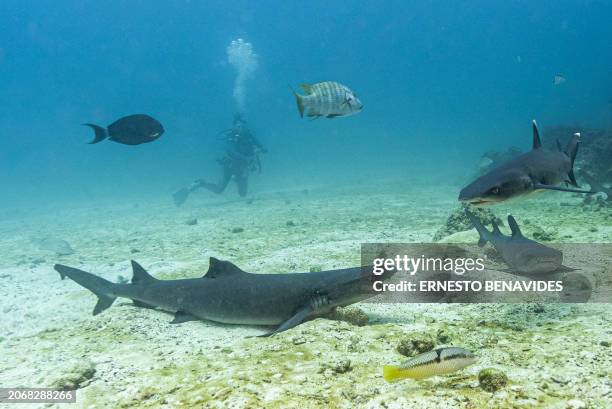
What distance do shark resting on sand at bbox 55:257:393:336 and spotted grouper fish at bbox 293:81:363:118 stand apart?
291cm

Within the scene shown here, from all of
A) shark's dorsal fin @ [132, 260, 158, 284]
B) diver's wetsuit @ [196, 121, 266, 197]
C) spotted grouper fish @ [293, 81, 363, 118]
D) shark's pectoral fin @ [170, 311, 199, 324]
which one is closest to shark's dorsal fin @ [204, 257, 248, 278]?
shark's pectoral fin @ [170, 311, 199, 324]

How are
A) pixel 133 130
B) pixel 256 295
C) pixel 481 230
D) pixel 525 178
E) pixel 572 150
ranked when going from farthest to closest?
pixel 133 130
pixel 481 230
pixel 256 295
pixel 572 150
pixel 525 178

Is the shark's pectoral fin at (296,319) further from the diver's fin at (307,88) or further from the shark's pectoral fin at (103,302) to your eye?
the diver's fin at (307,88)

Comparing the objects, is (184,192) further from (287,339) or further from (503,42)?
(503,42)

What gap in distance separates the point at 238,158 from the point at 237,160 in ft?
0.51

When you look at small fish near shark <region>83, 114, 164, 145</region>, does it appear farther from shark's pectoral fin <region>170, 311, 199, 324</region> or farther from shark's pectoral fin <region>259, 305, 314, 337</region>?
shark's pectoral fin <region>259, 305, 314, 337</region>

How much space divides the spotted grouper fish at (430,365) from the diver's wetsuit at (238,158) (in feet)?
72.7

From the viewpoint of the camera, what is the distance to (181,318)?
4.78 m

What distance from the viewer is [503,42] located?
200m

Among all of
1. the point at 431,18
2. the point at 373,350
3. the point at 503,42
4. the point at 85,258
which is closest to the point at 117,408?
the point at 373,350

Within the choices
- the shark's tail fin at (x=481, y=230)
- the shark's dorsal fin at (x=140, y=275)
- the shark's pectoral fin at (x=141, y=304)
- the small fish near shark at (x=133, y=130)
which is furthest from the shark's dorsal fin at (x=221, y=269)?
the shark's tail fin at (x=481, y=230)

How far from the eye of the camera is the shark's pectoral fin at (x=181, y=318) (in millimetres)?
4727

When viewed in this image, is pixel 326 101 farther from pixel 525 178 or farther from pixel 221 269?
pixel 525 178

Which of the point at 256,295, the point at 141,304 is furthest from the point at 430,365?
the point at 141,304
